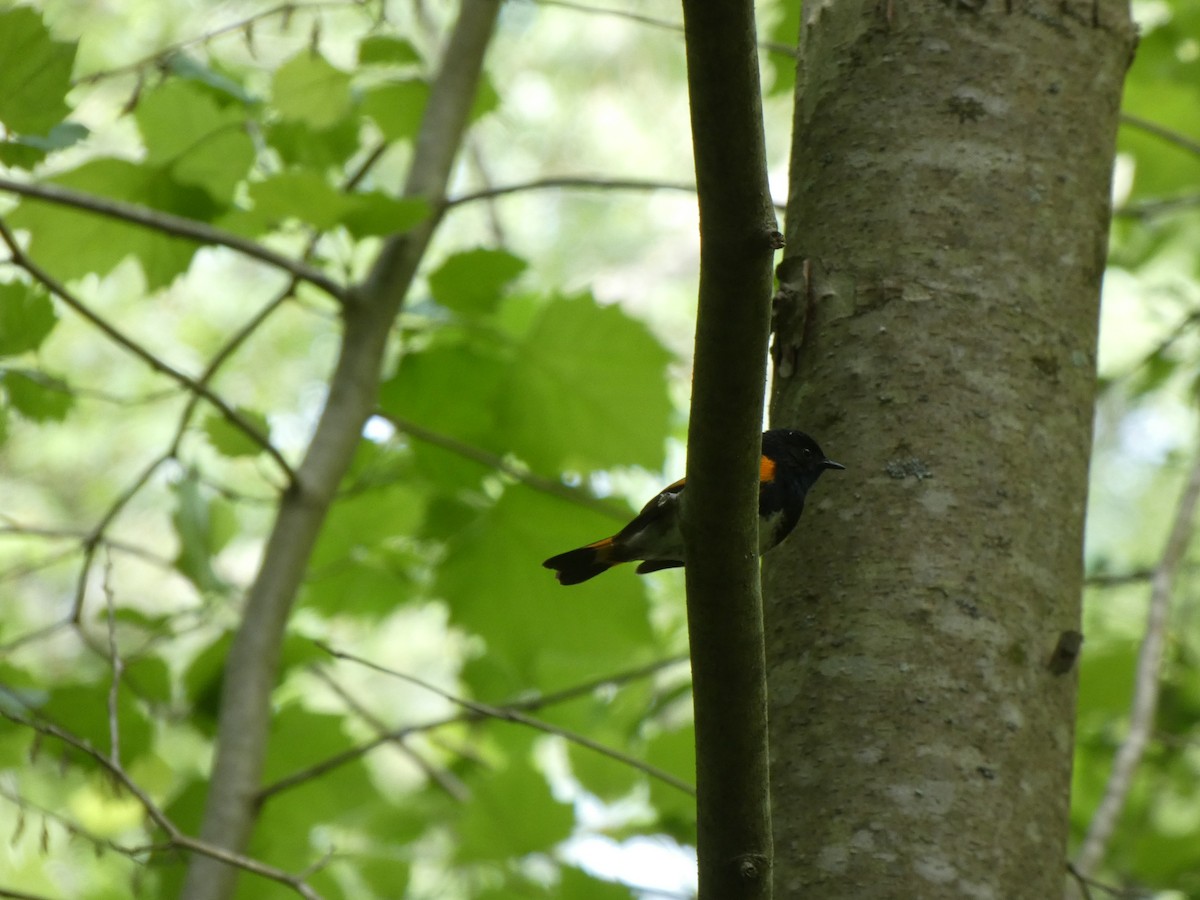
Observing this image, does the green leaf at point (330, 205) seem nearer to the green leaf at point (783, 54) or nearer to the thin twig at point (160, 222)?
the thin twig at point (160, 222)

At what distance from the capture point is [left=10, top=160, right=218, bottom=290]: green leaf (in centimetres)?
262

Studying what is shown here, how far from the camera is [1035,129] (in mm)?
1772

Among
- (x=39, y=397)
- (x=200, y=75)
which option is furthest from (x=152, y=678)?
(x=200, y=75)

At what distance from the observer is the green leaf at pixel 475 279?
2.72 m

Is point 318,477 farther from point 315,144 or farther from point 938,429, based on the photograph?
point 938,429

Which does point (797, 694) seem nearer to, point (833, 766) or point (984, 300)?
point (833, 766)

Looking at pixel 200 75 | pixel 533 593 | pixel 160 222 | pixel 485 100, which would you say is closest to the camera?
pixel 160 222

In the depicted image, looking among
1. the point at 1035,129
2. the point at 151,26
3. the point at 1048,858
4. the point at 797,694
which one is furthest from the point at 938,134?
the point at 151,26

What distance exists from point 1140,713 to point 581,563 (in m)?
1.21

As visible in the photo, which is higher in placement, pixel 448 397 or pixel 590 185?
pixel 590 185

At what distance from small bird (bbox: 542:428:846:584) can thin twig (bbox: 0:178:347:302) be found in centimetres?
92

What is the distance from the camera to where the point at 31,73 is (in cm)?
206

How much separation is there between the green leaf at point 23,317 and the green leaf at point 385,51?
966 millimetres

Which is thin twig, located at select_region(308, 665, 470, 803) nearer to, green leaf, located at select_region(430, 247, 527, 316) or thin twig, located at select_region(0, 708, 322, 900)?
green leaf, located at select_region(430, 247, 527, 316)
